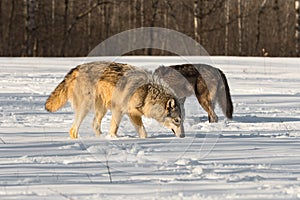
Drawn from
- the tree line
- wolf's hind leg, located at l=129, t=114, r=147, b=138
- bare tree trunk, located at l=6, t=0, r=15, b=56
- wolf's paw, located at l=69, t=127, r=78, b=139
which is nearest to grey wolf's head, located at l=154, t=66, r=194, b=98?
wolf's hind leg, located at l=129, t=114, r=147, b=138

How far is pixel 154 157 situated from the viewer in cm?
487

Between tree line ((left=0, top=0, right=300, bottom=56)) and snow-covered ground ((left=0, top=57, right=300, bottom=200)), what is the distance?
633 inches

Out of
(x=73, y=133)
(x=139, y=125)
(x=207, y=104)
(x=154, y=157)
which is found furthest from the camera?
(x=207, y=104)

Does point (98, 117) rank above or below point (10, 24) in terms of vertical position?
below

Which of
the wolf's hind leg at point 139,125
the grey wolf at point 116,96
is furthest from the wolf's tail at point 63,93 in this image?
the wolf's hind leg at point 139,125

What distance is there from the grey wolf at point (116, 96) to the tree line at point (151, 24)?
57.5 ft

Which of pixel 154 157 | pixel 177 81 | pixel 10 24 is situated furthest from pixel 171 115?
pixel 10 24

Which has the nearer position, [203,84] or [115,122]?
[115,122]

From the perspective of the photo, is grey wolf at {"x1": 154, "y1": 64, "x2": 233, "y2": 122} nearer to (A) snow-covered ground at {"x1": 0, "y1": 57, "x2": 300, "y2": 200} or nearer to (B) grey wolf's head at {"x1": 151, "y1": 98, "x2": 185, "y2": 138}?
(A) snow-covered ground at {"x1": 0, "y1": 57, "x2": 300, "y2": 200}

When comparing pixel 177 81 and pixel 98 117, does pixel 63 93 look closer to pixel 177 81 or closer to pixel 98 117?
pixel 98 117

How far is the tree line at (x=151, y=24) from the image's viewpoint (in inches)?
1041

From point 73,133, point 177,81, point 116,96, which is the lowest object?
point 73,133

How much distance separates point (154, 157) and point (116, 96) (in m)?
1.55

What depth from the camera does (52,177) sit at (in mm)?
3930
